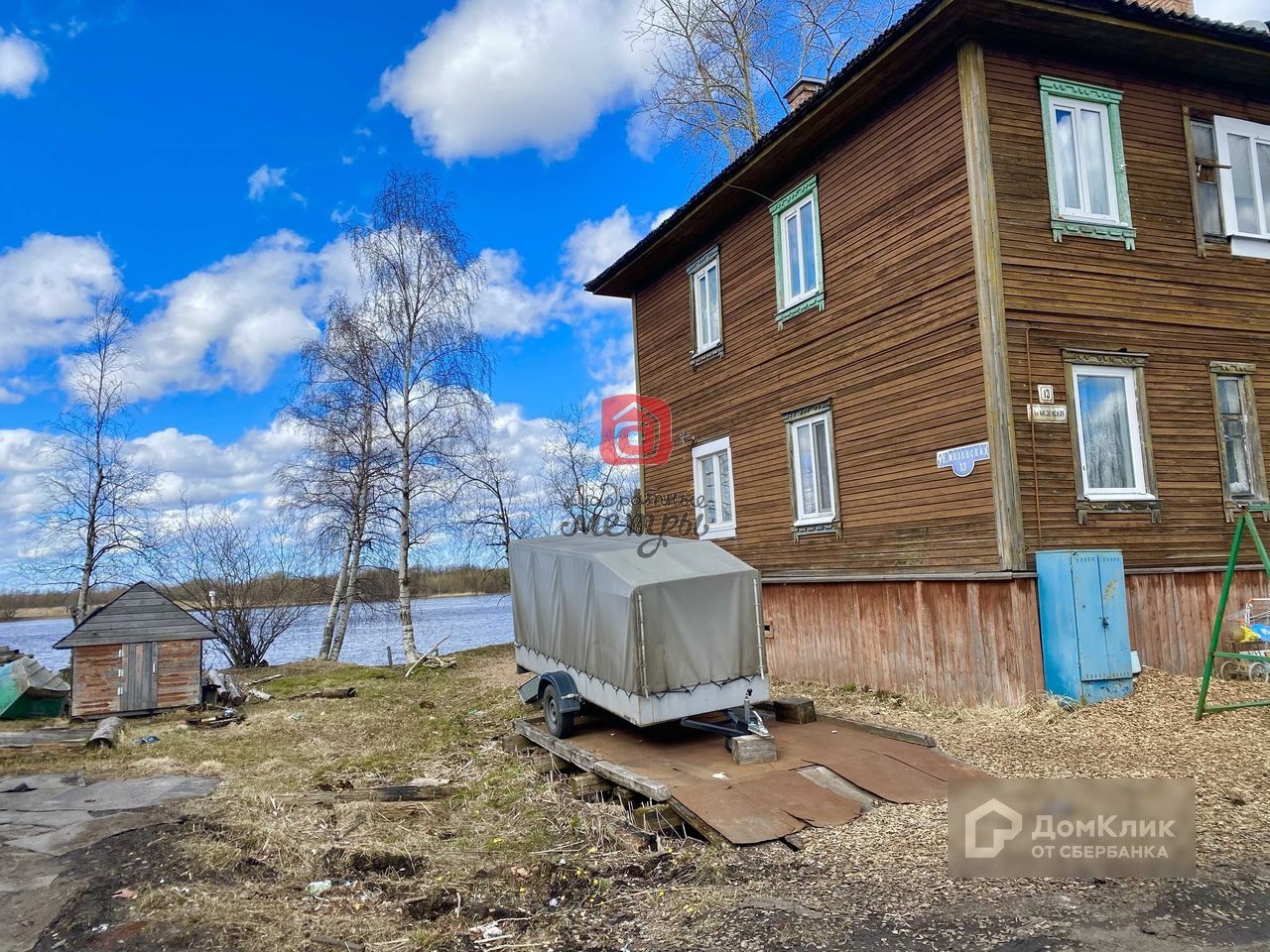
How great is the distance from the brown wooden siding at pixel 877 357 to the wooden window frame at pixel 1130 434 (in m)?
1.29

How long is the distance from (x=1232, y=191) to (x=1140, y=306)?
2718mm

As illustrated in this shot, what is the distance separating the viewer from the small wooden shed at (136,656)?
49.6 ft

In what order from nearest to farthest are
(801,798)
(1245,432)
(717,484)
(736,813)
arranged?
1. (736,813)
2. (801,798)
3. (1245,432)
4. (717,484)

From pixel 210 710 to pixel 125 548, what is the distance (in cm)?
939

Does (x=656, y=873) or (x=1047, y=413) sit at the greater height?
(x=1047, y=413)

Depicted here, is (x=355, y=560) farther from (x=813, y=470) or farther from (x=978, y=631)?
(x=978, y=631)

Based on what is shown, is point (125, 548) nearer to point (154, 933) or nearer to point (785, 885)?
point (154, 933)

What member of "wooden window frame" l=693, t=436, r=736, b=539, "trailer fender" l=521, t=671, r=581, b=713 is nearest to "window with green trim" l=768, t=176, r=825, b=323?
"wooden window frame" l=693, t=436, r=736, b=539

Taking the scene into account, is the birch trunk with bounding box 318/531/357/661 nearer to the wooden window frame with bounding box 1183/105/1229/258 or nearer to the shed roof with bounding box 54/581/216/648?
the shed roof with bounding box 54/581/216/648

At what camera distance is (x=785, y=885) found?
5805 millimetres

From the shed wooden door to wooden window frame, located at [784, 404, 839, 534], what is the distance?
11.8 m

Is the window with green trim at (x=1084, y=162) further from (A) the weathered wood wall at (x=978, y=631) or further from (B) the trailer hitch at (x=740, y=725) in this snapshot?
(B) the trailer hitch at (x=740, y=725)

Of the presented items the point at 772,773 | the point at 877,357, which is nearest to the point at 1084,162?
the point at 877,357

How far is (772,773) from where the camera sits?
26.4 feet
